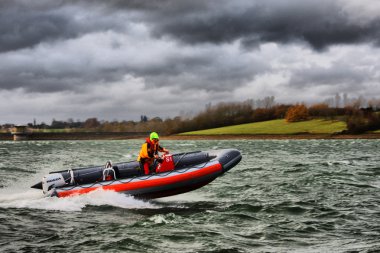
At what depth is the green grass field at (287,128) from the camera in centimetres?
9831

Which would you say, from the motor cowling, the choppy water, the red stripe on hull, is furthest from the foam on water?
the motor cowling

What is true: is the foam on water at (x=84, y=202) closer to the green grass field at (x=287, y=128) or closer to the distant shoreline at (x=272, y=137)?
the distant shoreline at (x=272, y=137)

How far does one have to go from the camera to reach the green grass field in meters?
98.3

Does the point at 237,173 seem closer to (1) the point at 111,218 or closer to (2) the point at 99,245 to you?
(1) the point at 111,218

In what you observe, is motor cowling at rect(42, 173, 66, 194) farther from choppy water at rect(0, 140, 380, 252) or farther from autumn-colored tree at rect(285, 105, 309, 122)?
autumn-colored tree at rect(285, 105, 309, 122)

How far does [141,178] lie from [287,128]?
9572 cm

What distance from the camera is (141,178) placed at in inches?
524

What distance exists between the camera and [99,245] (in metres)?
8.62

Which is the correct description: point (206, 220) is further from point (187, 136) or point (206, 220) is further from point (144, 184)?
point (187, 136)

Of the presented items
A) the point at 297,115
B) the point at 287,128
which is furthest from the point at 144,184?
the point at 297,115

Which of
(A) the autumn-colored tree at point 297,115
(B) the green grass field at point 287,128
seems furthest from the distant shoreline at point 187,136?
(A) the autumn-colored tree at point 297,115

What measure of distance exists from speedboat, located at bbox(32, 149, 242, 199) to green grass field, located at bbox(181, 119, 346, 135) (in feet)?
278

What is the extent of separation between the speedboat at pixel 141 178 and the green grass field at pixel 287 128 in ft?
278

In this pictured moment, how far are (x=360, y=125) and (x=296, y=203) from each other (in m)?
86.1
